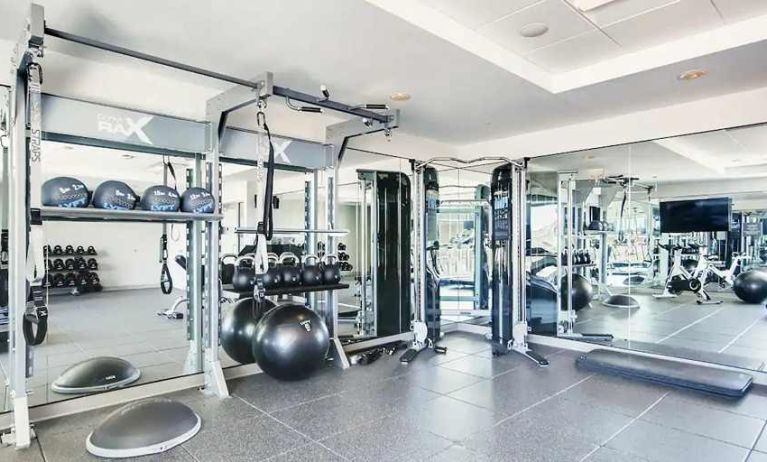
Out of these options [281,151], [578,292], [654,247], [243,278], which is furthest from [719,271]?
[243,278]

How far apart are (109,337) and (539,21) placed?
4.46 meters

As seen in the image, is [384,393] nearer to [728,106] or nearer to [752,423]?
[752,423]

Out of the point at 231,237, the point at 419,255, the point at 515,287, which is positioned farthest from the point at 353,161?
the point at 515,287

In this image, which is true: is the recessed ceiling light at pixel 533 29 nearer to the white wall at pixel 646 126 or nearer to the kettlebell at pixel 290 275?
the white wall at pixel 646 126

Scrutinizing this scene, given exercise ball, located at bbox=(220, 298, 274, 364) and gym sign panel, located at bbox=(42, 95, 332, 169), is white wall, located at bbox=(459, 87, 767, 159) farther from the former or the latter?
exercise ball, located at bbox=(220, 298, 274, 364)

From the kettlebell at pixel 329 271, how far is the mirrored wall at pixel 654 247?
96.4 inches

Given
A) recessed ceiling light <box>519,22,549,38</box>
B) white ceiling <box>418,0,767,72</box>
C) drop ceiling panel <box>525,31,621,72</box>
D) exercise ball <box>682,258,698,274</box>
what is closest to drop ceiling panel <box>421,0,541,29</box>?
white ceiling <box>418,0,767,72</box>

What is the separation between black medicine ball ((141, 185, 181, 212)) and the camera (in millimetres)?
2865

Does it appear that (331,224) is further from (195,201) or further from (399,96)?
(195,201)

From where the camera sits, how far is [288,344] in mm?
3299

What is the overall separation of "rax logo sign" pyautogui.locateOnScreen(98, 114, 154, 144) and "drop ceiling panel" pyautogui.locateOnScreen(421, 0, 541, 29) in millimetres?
2075

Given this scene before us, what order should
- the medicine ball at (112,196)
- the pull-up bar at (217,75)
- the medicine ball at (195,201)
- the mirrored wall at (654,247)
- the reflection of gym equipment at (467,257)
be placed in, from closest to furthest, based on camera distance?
the pull-up bar at (217,75), the medicine ball at (112,196), the medicine ball at (195,201), the mirrored wall at (654,247), the reflection of gym equipment at (467,257)

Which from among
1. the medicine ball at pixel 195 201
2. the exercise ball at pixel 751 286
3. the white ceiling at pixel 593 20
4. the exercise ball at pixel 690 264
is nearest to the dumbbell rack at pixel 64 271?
the medicine ball at pixel 195 201

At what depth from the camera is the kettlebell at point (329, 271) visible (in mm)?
3943
